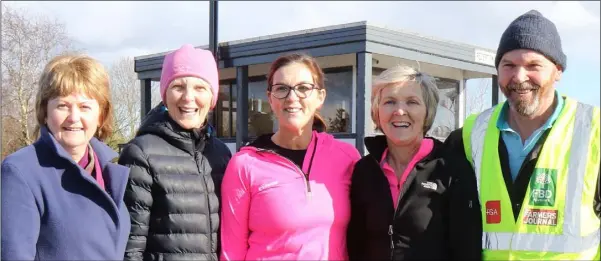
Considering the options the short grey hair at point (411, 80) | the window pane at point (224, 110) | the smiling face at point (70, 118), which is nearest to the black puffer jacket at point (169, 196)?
the smiling face at point (70, 118)

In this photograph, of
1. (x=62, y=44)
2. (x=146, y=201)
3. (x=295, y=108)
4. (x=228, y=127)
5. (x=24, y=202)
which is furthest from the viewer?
(x=228, y=127)

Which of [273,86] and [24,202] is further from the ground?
[273,86]

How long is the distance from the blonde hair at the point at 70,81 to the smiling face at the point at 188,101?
39 cm

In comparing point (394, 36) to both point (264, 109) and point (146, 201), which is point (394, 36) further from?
point (146, 201)

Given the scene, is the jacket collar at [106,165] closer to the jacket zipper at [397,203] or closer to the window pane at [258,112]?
the jacket zipper at [397,203]

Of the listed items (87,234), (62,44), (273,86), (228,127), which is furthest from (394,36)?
(87,234)

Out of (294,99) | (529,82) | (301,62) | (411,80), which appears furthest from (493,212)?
(301,62)

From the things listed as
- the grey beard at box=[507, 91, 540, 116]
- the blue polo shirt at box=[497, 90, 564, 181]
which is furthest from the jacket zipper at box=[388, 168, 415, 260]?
the grey beard at box=[507, 91, 540, 116]

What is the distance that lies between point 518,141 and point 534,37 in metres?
0.51

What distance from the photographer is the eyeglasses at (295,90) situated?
3014 millimetres

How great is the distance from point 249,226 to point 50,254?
934 millimetres

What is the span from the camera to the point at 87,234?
2.43 metres

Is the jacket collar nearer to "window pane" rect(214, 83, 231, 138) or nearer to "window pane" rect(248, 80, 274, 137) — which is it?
"window pane" rect(248, 80, 274, 137)

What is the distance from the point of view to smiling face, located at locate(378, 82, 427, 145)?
2.96 meters
